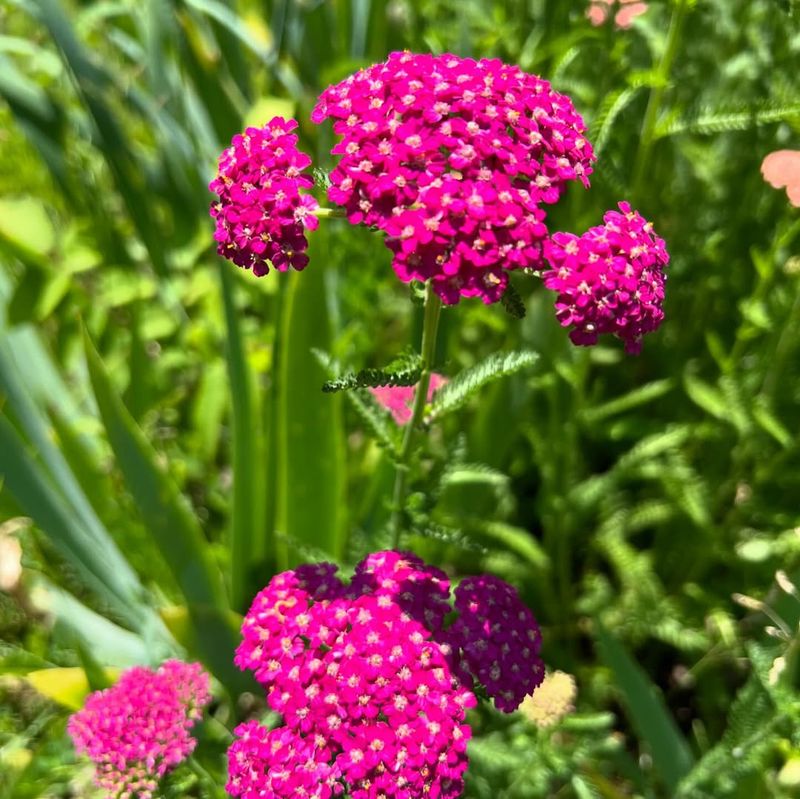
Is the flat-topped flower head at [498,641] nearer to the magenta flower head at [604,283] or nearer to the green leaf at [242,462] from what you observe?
the magenta flower head at [604,283]

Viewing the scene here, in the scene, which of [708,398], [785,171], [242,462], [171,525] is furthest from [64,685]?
[785,171]

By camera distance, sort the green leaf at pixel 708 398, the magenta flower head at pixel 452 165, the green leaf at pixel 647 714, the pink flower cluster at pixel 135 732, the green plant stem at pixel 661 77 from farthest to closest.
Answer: the green leaf at pixel 708 398 → the green leaf at pixel 647 714 → the green plant stem at pixel 661 77 → the pink flower cluster at pixel 135 732 → the magenta flower head at pixel 452 165

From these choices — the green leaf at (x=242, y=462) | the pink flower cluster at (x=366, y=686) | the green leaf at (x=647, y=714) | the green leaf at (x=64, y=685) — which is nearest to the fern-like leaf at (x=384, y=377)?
the pink flower cluster at (x=366, y=686)

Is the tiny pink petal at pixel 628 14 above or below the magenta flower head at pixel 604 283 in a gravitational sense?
above

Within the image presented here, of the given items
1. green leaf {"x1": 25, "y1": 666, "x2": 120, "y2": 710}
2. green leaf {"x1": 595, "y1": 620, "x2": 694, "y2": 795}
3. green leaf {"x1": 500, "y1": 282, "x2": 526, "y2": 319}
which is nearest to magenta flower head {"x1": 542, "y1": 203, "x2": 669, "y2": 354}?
green leaf {"x1": 500, "y1": 282, "x2": 526, "y2": 319}

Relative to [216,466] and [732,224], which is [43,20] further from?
[732,224]

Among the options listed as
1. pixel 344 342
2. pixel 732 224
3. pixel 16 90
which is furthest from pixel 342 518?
pixel 16 90

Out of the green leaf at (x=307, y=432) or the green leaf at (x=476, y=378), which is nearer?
the green leaf at (x=476, y=378)
